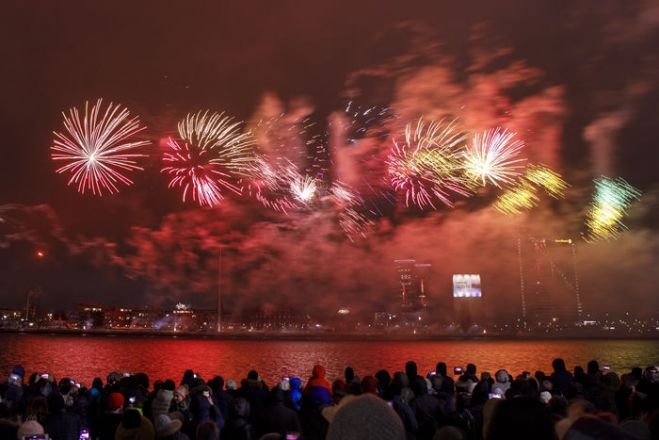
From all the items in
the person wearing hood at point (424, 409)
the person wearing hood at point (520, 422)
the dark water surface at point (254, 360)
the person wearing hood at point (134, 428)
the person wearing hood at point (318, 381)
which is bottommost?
the dark water surface at point (254, 360)

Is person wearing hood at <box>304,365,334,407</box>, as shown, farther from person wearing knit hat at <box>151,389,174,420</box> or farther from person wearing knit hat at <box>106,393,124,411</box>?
person wearing knit hat at <box>106,393,124,411</box>

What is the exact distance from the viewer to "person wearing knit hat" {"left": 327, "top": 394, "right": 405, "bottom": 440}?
2252mm

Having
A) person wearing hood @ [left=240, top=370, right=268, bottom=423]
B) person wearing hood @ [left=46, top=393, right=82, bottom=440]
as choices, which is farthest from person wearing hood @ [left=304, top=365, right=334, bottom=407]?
person wearing hood @ [left=46, top=393, right=82, bottom=440]

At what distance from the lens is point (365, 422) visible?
2.29m

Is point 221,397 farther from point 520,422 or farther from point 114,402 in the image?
point 520,422

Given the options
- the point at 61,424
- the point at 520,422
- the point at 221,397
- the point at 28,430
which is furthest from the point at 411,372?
the point at 520,422

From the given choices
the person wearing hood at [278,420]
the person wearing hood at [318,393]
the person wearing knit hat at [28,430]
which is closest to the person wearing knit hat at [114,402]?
the person wearing knit hat at [28,430]

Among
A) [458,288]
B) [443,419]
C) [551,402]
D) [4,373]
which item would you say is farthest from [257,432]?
[458,288]

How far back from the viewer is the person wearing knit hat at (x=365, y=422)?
225cm

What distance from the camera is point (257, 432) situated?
286 inches

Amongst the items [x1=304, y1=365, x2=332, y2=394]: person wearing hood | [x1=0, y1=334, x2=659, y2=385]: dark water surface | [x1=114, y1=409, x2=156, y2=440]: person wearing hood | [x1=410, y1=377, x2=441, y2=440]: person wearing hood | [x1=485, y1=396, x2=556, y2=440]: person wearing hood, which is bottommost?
[x1=0, y1=334, x2=659, y2=385]: dark water surface

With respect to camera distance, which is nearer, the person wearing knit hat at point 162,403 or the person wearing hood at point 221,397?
the person wearing knit hat at point 162,403

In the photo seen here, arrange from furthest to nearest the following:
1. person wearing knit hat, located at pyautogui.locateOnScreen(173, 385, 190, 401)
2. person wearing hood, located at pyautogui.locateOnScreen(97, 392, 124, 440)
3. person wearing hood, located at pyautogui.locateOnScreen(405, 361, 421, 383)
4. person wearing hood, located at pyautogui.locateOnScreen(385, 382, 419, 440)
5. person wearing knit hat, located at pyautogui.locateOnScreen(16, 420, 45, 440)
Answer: person wearing hood, located at pyautogui.locateOnScreen(405, 361, 421, 383) < person wearing knit hat, located at pyautogui.locateOnScreen(173, 385, 190, 401) < person wearing hood, located at pyautogui.locateOnScreen(385, 382, 419, 440) < person wearing hood, located at pyautogui.locateOnScreen(97, 392, 124, 440) < person wearing knit hat, located at pyautogui.locateOnScreen(16, 420, 45, 440)

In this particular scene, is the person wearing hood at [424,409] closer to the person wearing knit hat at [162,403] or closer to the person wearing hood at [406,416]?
the person wearing hood at [406,416]
